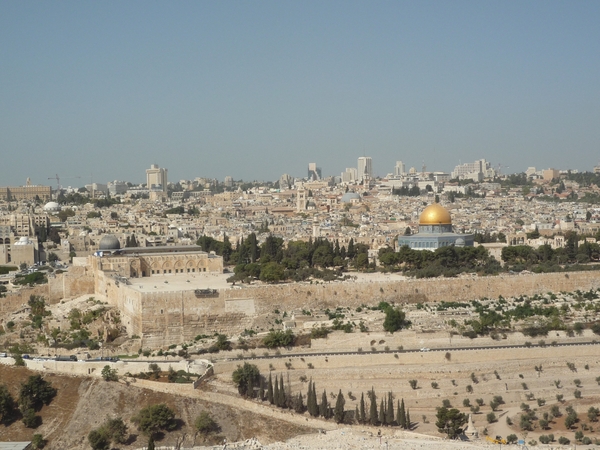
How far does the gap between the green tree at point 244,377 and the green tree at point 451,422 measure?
5366 millimetres

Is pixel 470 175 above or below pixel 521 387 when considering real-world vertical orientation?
above

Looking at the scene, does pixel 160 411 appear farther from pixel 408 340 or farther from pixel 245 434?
pixel 408 340

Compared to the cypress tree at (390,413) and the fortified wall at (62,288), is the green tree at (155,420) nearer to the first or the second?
the cypress tree at (390,413)

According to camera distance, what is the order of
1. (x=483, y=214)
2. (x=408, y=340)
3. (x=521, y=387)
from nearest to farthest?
(x=521, y=387)
(x=408, y=340)
(x=483, y=214)

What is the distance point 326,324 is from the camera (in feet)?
109

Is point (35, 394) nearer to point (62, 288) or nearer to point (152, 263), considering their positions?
point (62, 288)

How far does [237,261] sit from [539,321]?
17785 millimetres

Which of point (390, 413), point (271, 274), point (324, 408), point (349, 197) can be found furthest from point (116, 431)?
point (349, 197)

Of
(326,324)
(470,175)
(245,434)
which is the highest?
(470,175)

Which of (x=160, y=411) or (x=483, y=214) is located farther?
(x=483, y=214)

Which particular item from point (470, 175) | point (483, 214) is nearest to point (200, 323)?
point (483, 214)

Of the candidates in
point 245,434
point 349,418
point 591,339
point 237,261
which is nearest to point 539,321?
point 591,339

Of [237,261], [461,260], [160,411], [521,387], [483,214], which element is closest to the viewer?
[160,411]

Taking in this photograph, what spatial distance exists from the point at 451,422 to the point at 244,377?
19.5 feet
